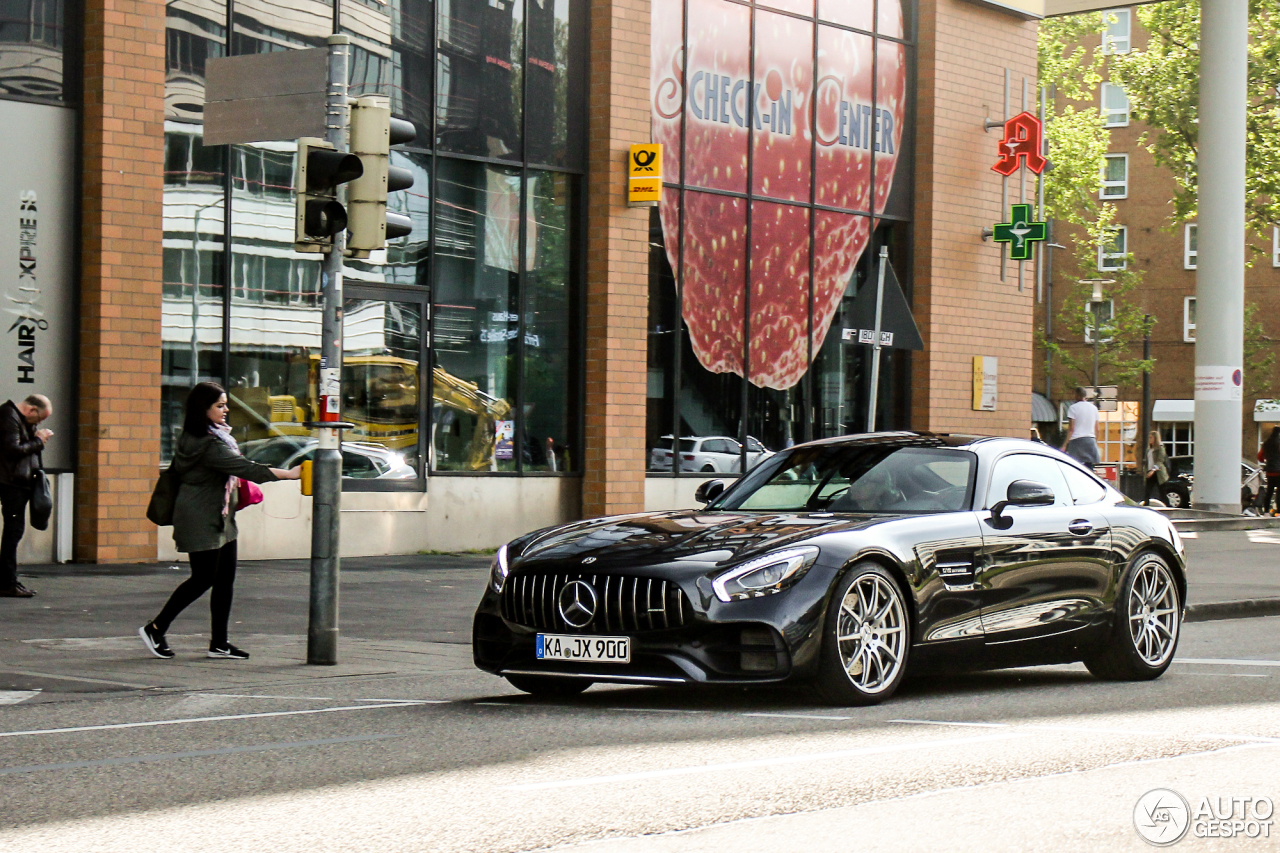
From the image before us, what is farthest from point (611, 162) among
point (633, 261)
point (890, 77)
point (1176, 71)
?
point (1176, 71)

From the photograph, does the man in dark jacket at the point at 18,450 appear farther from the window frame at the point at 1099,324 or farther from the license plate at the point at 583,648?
the window frame at the point at 1099,324

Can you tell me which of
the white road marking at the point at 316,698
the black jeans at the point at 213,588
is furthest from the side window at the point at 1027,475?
the black jeans at the point at 213,588

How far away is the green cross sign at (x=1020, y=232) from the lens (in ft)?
80.9

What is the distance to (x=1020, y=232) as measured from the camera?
24812 mm

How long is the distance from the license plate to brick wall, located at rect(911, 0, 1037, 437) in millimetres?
16688

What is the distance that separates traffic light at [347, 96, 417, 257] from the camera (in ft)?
33.6

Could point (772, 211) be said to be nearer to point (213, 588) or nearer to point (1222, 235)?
point (1222, 235)

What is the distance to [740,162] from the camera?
2212 centimetres

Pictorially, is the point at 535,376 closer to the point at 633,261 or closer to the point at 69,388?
the point at 633,261

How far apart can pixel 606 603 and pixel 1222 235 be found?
2151 centimetres

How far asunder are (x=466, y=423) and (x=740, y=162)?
527 cm

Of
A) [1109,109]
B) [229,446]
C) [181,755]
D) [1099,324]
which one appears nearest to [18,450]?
[229,446]

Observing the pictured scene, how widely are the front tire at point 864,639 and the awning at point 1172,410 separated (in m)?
56.6

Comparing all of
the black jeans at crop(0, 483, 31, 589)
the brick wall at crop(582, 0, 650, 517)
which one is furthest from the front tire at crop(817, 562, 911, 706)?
the brick wall at crop(582, 0, 650, 517)
